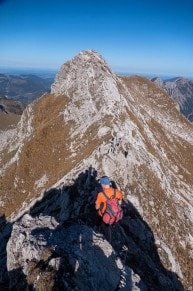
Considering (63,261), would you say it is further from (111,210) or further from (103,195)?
(103,195)

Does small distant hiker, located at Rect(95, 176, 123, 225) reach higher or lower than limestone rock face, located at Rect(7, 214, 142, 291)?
higher

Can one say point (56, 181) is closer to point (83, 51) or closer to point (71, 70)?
point (71, 70)

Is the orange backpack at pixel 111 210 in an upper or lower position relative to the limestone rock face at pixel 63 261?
upper

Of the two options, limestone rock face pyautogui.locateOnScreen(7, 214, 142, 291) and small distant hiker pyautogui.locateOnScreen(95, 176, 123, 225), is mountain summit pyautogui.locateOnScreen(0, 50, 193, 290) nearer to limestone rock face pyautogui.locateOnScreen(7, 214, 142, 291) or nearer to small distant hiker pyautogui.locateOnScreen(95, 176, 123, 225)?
limestone rock face pyautogui.locateOnScreen(7, 214, 142, 291)

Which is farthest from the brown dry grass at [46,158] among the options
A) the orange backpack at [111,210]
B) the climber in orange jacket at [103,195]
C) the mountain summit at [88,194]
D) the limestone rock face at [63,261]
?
the limestone rock face at [63,261]

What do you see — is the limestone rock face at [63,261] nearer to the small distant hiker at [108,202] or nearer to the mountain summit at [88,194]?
the mountain summit at [88,194]

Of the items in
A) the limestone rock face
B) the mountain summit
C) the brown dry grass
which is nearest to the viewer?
the limestone rock face

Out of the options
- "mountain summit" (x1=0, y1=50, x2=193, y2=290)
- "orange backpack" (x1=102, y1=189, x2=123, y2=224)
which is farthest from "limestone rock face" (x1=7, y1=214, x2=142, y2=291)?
"orange backpack" (x1=102, y1=189, x2=123, y2=224)

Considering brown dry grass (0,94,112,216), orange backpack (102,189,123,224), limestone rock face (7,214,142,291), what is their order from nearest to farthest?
limestone rock face (7,214,142,291) < orange backpack (102,189,123,224) < brown dry grass (0,94,112,216)

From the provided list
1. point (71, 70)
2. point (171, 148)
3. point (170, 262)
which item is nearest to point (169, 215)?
point (170, 262)
